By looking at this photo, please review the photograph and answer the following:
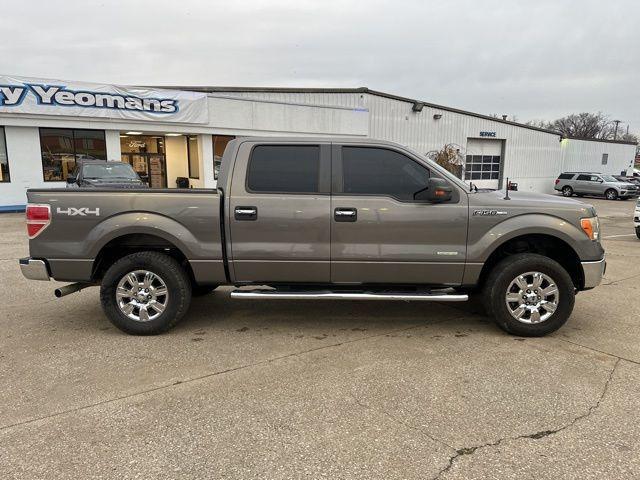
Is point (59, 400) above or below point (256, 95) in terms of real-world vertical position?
below

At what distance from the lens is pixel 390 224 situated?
4770 millimetres

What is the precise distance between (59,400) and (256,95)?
21623 mm

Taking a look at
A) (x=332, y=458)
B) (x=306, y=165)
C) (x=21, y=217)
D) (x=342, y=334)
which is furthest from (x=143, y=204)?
(x=21, y=217)

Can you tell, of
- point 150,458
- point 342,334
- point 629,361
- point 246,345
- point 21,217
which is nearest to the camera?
point 150,458

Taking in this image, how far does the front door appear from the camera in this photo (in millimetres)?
4773

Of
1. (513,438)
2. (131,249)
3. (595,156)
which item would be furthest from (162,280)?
(595,156)

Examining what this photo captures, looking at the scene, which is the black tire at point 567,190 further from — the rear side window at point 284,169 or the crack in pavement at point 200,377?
the rear side window at point 284,169

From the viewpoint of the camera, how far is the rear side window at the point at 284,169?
4879 millimetres

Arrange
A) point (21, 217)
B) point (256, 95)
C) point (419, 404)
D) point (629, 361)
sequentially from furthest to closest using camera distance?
point (256, 95) < point (21, 217) < point (629, 361) < point (419, 404)

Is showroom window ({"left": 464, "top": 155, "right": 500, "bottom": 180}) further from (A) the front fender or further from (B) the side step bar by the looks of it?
(B) the side step bar

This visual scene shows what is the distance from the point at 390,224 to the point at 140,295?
102 inches

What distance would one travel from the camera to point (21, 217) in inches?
637

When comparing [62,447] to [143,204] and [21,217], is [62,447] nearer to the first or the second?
[143,204]

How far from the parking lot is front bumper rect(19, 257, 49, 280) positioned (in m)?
0.63
